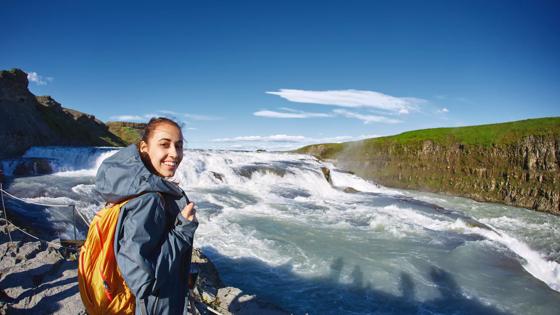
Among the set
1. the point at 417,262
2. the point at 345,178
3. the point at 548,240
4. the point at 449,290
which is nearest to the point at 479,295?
the point at 449,290

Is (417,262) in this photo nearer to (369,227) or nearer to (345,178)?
(369,227)

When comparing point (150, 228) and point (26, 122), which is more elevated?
point (26, 122)

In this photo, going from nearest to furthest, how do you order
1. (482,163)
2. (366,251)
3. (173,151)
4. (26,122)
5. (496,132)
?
(173,151)
(366,251)
(482,163)
(496,132)
(26,122)

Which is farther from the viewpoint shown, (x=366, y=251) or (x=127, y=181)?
(x=366, y=251)

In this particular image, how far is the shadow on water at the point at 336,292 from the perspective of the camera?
25.6 feet

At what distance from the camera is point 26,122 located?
117ft

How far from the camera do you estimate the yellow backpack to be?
1784 millimetres

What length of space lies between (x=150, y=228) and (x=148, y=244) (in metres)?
0.09

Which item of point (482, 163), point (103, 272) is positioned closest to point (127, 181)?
point (103, 272)

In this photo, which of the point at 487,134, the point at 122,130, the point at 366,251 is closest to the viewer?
the point at 366,251

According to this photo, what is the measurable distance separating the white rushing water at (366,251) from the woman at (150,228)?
6.44m

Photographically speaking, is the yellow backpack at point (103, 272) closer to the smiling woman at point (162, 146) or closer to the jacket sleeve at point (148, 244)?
the jacket sleeve at point (148, 244)

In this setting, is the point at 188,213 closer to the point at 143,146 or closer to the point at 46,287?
the point at 143,146

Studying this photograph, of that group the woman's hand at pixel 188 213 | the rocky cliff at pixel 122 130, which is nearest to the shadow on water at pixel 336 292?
the woman's hand at pixel 188 213
